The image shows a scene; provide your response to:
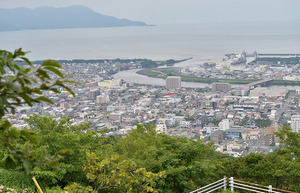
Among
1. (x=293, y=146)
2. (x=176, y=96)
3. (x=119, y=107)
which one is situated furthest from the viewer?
(x=176, y=96)

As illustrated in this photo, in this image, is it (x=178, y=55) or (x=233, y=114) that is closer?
(x=233, y=114)

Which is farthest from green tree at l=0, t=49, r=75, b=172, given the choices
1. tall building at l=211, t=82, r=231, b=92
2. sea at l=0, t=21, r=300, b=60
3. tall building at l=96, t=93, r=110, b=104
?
sea at l=0, t=21, r=300, b=60

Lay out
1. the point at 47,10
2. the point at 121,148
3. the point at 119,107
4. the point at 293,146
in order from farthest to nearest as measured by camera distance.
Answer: the point at 47,10, the point at 119,107, the point at 121,148, the point at 293,146

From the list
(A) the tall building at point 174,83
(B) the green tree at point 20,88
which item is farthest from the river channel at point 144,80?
(B) the green tree at point 20,88

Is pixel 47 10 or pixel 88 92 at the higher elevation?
A: pixel 47 10

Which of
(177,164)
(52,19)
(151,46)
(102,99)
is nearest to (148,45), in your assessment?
(151,46)

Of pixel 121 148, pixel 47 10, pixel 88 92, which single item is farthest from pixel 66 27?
pixel 121 148

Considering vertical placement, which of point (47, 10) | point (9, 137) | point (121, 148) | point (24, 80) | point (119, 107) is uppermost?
point (47, 10)

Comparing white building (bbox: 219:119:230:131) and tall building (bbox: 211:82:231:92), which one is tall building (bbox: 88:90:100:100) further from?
white building (bbox: 219:119:230:131)

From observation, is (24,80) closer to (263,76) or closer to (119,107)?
(119,107)
